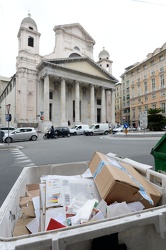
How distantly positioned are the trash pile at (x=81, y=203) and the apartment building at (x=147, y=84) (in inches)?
1646

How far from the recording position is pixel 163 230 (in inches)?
41.0

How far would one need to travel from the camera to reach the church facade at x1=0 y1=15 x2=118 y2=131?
34.1 m

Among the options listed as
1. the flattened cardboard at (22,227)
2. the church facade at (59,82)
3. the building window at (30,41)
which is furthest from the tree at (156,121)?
the building window at (30,41)

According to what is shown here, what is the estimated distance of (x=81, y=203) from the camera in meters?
1.44

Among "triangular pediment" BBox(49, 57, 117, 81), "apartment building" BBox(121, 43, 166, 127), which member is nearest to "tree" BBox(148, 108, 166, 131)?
"apartment building" BBox(121, 43, 166, 127)

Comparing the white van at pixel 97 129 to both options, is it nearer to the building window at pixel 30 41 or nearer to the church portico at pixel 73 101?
the church portico at pixel 73 101

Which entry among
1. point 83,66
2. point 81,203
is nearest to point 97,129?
point 83,66

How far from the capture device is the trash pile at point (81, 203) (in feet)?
3.98

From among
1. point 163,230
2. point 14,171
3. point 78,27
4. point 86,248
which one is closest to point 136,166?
point 163,230

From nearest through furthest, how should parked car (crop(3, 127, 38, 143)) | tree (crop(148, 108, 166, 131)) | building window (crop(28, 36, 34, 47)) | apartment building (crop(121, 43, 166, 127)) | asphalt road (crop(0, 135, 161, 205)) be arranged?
asphalt road (crop(0, 135, 161, 205))
parked car (crop(3, 127, 38, 143))
tree (crop(148, 108, 166, 131))
building window (crop(28, 36, 34, 47))
apartment building (crop(121, 43, 166, 127))

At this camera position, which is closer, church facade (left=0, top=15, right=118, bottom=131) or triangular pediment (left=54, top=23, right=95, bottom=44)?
church facade (left=0, top=15, right=118, bottom=131)

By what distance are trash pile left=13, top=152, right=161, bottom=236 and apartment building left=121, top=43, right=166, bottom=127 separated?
41.8 metres

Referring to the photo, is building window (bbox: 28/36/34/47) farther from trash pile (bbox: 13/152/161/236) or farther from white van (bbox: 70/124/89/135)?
trash pile (bbox: 13/152/161/236)

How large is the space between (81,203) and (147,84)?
53.4 metres
